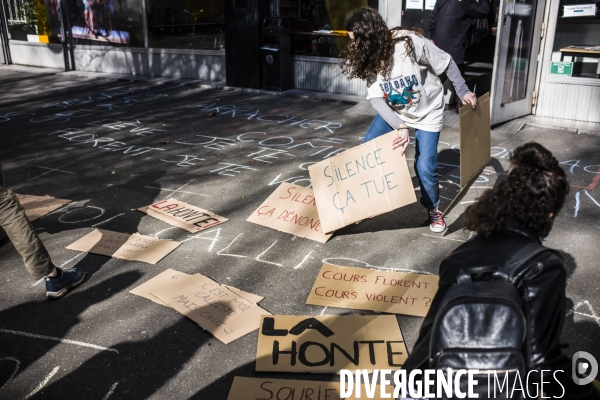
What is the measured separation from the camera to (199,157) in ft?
21.4

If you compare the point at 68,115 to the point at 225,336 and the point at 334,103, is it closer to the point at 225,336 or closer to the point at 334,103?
the point at 334,103

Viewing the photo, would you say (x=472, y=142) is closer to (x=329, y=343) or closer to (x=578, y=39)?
(x=329, y=343)

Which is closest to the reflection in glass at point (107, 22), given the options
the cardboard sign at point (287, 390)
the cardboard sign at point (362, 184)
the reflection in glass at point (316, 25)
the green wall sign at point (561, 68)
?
the reflection in glass at point (316, 25)

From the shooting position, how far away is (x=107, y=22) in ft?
43.4

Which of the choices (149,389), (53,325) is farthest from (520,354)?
(53,325)

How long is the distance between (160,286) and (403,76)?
2.17 m

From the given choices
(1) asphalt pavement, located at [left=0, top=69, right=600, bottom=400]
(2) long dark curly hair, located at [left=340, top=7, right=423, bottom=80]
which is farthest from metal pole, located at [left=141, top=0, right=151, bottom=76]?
(2) long dark curly hair, located at [left=340, top=7, right=423, bottom=80]

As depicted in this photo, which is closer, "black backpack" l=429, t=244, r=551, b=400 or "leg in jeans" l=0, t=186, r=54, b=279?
"black backpack" l=429, t=244, r=551, b=400

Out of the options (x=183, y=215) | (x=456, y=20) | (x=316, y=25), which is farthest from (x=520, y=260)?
(x=316, y=25)

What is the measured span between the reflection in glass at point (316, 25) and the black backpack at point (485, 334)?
899cm

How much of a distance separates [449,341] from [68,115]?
8.82 m

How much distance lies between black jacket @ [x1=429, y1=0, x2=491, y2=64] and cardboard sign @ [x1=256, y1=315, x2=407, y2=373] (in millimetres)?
5618

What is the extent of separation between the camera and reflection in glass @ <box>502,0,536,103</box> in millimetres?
7199

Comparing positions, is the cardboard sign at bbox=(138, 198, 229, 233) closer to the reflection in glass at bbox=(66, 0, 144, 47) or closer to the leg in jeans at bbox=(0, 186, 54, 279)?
the leg in jeans at bbox=(0, 186, 54, 279)
